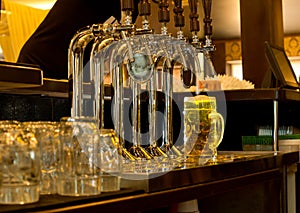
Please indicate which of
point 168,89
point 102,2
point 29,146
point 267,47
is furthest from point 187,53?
point 267,47

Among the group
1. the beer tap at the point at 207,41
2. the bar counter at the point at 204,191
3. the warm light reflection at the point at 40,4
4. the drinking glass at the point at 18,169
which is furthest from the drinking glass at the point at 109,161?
the warm light reflection at the point at 40,4

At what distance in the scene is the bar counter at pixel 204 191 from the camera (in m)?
0.85

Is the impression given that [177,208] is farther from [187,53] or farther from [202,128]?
[187,53]

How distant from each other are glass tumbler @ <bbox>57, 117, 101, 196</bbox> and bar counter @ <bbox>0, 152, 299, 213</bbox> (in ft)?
0.10

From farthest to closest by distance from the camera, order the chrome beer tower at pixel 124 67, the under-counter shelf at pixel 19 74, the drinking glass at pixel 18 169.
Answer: the chrome beer tower at pixel 124 67
the under-counter shelf at pixel 19 74
the drinking glass at pixel 18 169

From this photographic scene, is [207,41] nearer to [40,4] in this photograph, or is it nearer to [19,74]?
[19,74]

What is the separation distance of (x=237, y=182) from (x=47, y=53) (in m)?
0.87

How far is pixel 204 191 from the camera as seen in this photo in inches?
46.5

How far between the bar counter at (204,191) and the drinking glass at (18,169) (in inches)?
0.9

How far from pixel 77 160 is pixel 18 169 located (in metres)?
0.13

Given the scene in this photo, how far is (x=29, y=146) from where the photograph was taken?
82 cm

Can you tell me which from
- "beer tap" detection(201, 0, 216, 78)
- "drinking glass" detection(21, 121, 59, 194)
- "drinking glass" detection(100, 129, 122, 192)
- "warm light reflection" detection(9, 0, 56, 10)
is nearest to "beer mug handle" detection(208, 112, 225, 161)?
"beer tap" detection(201, 0, 216, 78)

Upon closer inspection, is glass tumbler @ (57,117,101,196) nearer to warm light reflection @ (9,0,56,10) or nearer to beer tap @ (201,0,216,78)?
beer tap @ (201,0,216,78)

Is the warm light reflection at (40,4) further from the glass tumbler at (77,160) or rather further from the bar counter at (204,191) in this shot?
the glass tumbler at (77,160)
